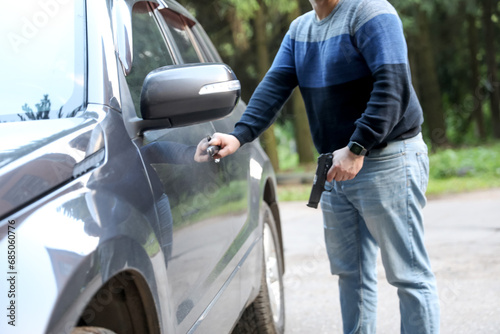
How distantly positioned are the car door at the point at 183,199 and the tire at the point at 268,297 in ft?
2.25

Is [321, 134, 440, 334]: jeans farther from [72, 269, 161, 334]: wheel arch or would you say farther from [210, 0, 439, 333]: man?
[72, 269, 161, 334]: wheel arch

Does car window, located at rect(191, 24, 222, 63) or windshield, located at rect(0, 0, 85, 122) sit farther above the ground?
windshield, located at rect(0, 0, 85, 122)

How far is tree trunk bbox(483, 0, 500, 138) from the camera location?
20.4 meters

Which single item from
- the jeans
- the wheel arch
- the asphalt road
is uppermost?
the wheel arch

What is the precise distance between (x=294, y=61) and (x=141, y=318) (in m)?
1.65

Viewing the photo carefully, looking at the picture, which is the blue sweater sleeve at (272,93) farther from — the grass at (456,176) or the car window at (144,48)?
the grass at (456,176)

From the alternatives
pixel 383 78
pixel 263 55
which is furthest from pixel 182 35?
pixel 263 55

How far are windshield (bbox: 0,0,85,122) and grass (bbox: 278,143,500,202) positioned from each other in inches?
374

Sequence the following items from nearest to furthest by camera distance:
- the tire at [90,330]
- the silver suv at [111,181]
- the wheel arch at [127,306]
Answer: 1. the silver suv at [111,181]
2. the tire at [90,330]
3. the wheel arch at [127,306]

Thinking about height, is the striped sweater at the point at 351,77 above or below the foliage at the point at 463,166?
above

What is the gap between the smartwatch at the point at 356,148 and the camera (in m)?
2.76

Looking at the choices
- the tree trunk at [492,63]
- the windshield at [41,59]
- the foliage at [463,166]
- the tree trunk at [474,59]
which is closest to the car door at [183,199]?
the windshield at [41,59]

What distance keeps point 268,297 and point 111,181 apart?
2.08 m

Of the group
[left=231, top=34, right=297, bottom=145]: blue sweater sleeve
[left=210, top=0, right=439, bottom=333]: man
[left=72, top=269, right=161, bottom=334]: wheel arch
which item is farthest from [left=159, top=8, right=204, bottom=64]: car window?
[left=72, top=269, right=161, bottom=334]: wheel arch
